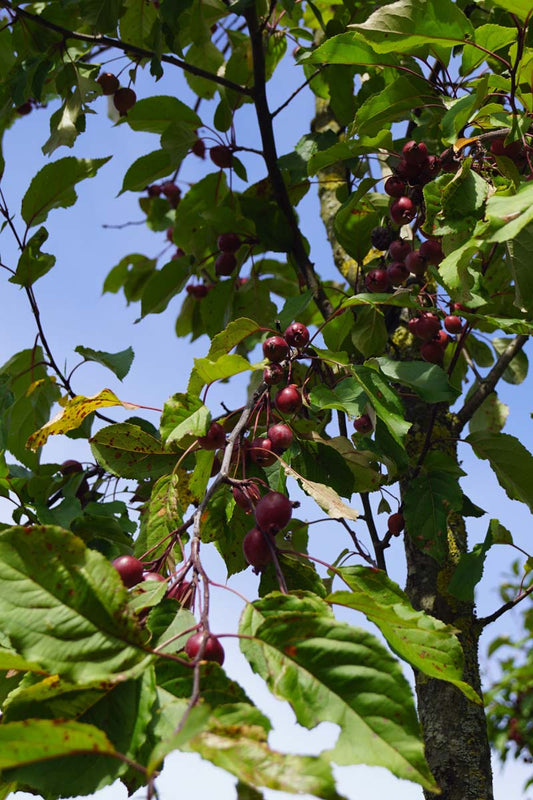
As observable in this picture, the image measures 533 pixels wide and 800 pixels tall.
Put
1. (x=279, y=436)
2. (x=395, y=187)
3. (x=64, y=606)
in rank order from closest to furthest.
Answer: (x=64, y=606), (x=279, y=436), (x=395, y=187)

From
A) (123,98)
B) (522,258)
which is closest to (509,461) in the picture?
(522,258)

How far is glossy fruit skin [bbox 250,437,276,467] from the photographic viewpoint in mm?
1243

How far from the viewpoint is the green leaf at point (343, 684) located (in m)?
0.75

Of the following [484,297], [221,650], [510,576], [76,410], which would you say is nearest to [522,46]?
[484,297]

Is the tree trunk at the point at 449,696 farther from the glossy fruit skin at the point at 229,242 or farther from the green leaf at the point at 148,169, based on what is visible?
the green leaf at the point at 148,169

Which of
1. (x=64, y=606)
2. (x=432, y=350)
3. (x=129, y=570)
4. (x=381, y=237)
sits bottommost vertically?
(x=64, y=606)

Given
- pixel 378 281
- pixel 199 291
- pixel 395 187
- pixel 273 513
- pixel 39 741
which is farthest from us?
pixel 199 291

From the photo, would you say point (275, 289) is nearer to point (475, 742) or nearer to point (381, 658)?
point (475, 742)

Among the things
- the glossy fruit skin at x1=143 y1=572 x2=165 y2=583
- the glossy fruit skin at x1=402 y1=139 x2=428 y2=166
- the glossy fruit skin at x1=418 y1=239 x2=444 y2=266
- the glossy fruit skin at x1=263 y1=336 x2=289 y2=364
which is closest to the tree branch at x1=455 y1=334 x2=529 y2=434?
the glossy fruit skin at x1=418 y1=239 x2=444 y2=266

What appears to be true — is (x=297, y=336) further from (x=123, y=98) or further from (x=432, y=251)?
(x=123, y=98)

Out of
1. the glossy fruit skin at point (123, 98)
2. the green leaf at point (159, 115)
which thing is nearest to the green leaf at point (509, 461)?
the green leaf at point (159, 115)

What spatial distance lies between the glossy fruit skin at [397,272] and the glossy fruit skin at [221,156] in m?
0.80

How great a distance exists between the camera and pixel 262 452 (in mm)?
1251

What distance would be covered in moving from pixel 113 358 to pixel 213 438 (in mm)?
690
